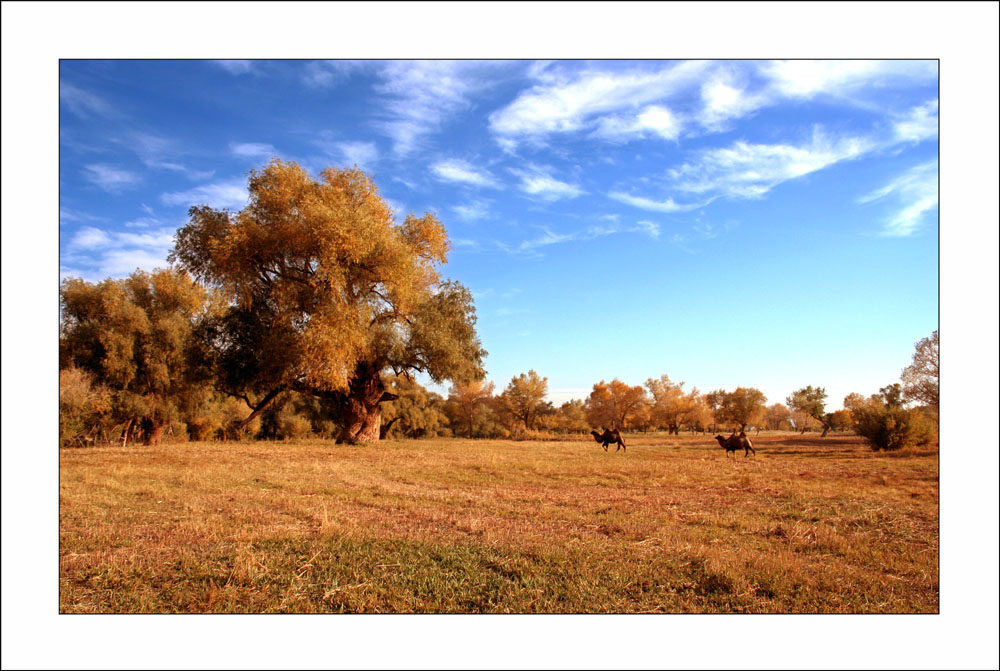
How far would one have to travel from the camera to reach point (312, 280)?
16.6 meters

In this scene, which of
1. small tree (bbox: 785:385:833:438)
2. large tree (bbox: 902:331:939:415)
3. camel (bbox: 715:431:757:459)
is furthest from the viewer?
camel (bbox: 715:431:757:459)

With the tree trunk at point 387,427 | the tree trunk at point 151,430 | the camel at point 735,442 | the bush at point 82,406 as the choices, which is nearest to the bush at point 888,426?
the camel at point 735,442

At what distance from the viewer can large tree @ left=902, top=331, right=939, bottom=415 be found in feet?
21.2

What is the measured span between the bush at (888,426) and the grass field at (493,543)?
15.0 feet

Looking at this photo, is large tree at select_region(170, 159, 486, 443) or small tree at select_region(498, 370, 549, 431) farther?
small tree at select_region(498, 370, 549, 431)

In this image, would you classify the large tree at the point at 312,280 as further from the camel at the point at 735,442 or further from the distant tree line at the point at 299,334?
the camel at the point at 735,442

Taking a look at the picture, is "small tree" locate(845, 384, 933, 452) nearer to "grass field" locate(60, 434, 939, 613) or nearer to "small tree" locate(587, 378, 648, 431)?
"grass field" locate(60, 434, 939, 613)

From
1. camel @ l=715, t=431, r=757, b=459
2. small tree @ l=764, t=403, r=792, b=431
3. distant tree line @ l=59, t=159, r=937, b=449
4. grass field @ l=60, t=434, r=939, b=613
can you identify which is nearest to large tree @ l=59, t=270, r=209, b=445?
distant tree line @ l=59, t=159, r=937, b=449

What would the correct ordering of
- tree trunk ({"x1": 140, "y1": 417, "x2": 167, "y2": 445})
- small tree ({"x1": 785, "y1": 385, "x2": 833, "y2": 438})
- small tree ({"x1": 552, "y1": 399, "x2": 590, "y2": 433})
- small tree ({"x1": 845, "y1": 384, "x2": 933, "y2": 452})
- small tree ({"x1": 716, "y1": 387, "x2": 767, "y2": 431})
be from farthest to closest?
small tree ({"x1": 552, "y1": 399, "x2": 590, "y2": 433})
tree trunk ({"x1": 140, "y1": 417, "x2": 167, "y2": 445})
small tree ({"x1": 716, "y1": 387, "x2": 767, "y2": 431})
small tree ({"x1": 845, "y1": 384, "x2": 933, "y2": 452})
small tree ({"x1": 785, "y1": 385, "x2": 833, "y2": 438})

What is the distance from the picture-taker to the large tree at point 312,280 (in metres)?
16.2

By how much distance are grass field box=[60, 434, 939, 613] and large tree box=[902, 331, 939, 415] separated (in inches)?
66.9

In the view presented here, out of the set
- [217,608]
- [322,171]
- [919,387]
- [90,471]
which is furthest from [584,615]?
[322,171]

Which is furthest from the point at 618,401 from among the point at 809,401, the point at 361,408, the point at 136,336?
the point at 136,336

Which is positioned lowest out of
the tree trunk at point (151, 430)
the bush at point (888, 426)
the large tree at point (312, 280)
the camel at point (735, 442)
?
the tree trunk at point (151, 430)
